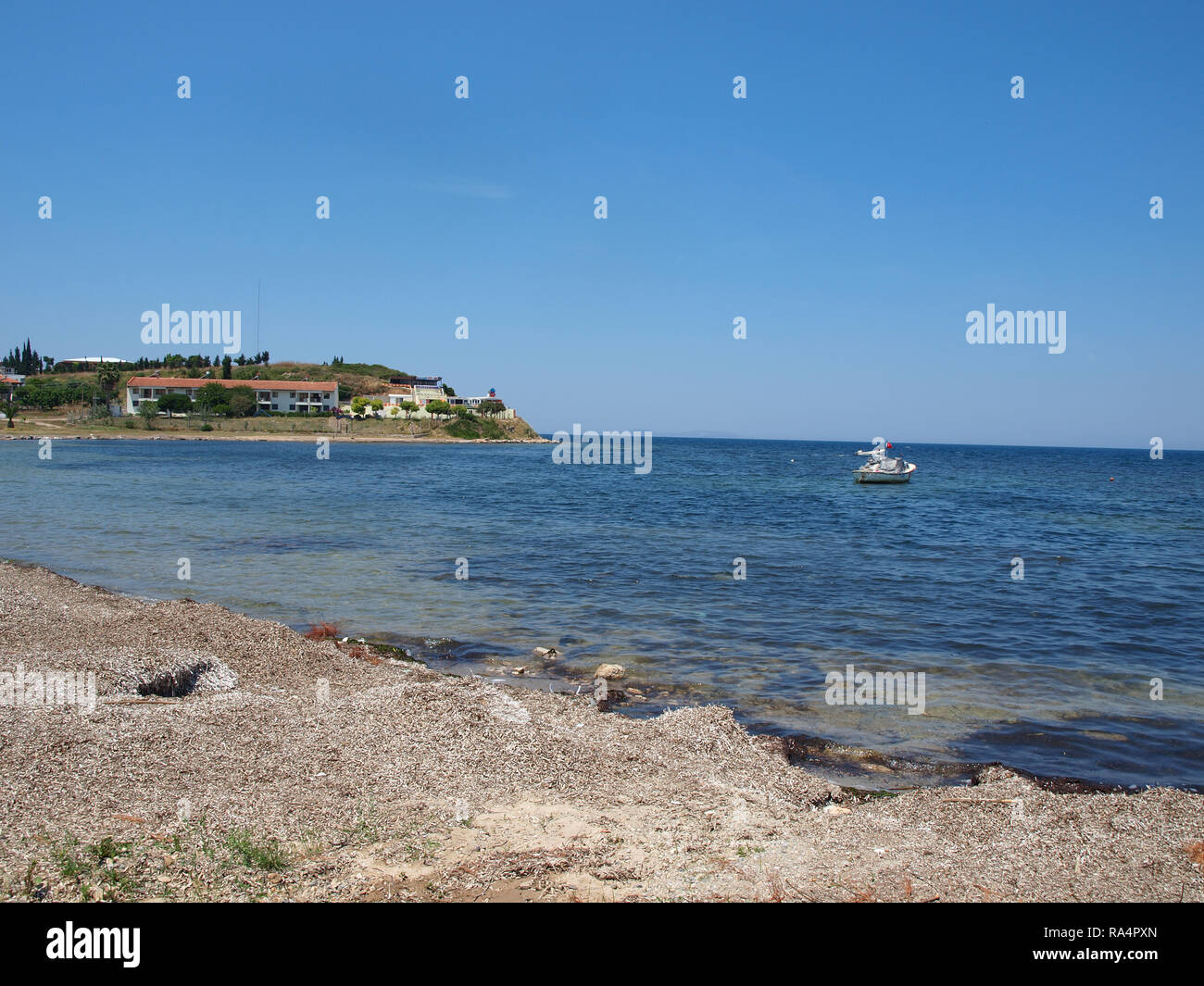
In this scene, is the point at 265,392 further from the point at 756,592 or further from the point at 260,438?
the point at 756,592

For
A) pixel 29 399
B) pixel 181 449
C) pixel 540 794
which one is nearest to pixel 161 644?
pixel 540 794

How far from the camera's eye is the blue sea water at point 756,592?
521 inches

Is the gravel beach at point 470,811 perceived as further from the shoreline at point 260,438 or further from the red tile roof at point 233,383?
the red tile roof at point 233,383

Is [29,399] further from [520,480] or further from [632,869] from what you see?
[632,869]

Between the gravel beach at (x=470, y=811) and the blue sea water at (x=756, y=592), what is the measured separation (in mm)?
2970

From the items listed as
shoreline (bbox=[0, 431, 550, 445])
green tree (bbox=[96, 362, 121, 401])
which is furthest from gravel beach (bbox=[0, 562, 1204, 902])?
green tree (bbox=[96, 362, 121, 401])

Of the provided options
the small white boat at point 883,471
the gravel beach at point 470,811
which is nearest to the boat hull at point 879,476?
the small white boat at point 883,471

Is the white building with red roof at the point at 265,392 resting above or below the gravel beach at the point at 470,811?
above

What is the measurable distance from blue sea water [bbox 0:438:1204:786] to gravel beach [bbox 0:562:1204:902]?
2.97 meters

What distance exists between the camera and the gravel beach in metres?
6.34

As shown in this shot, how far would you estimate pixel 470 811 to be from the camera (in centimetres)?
786

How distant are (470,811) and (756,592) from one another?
53.5 ft

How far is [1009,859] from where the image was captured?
7.02 m
